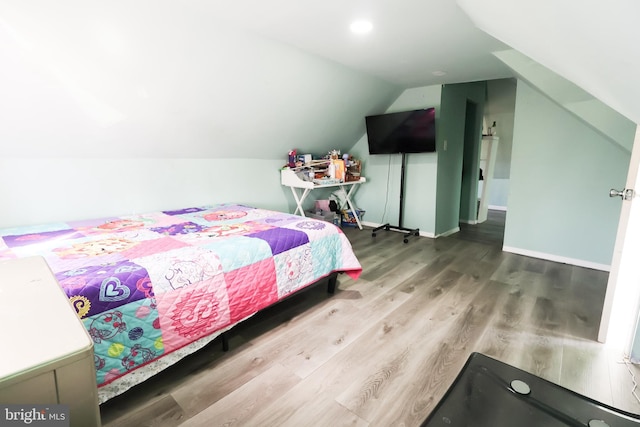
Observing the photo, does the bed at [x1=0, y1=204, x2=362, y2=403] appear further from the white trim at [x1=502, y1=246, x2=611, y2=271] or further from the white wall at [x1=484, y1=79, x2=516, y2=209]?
the white wall at [x1=484, y1=79, x2=516, y2=209]

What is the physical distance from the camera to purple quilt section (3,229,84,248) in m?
1.77

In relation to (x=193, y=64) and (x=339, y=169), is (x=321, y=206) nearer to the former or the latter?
(x=339, y=169)

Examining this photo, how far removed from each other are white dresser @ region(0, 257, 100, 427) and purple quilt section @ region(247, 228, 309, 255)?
1.20 m

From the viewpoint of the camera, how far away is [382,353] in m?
1.69

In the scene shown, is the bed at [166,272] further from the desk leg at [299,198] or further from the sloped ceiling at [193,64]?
the desk leg at [299,198]

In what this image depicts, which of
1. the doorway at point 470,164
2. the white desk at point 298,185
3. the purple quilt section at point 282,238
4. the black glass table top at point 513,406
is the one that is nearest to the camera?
the black glass table top at point 513,406

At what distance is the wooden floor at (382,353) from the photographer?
132 centimetres

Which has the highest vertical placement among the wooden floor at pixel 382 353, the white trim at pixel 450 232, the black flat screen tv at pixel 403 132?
the black flat screen tv at pixel 403 132

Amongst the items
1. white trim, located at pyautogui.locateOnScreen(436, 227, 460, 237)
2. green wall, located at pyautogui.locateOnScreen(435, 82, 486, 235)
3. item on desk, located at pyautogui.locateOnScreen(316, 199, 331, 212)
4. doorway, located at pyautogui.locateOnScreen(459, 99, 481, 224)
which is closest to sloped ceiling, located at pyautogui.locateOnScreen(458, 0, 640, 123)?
green wall, located at pyautogui.locateOnScreen(435, 82, 486, 235)

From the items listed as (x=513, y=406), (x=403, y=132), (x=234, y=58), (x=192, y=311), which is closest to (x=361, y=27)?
(x=234, y=58)

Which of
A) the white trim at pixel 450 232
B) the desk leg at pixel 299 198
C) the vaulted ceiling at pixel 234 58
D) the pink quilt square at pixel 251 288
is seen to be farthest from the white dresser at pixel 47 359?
the white trim at pixel 450 232

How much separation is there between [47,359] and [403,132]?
3.86 meters

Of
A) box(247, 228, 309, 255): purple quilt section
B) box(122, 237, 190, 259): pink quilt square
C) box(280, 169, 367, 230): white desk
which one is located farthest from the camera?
box(280, 169, 367, 230): white desk

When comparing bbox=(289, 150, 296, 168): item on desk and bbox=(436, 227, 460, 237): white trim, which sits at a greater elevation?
bbox=(289, 150, 296, 168): item on desk
